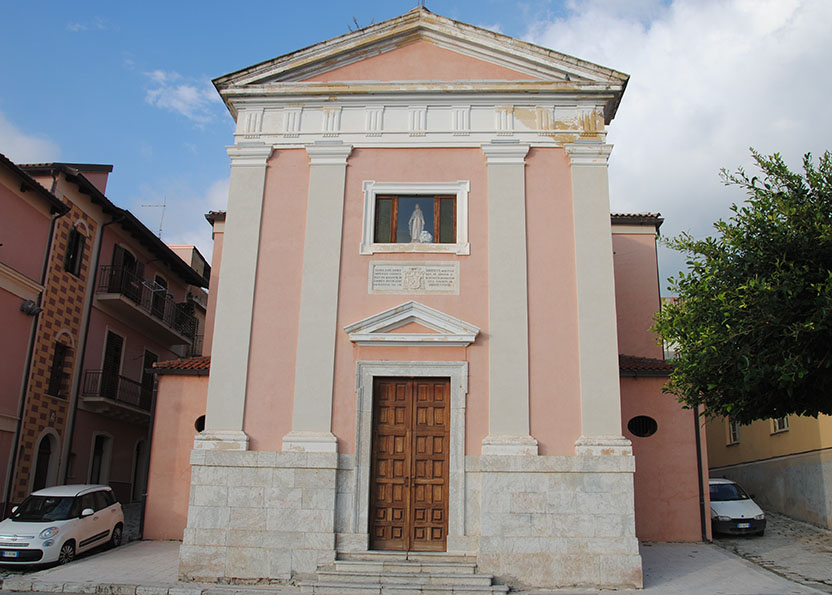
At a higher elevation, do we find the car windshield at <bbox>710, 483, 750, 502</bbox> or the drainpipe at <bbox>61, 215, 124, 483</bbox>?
the drainpipe at <bbox>61, 215, 124, 483</bbox>

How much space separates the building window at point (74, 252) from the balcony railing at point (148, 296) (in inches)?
41.8

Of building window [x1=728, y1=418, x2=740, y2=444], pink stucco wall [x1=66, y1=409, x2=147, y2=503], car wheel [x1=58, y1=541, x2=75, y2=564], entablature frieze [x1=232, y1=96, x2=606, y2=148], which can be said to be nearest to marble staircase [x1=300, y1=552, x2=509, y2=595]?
car wheel [x1=58, y1=541, x2=75, y2=564]

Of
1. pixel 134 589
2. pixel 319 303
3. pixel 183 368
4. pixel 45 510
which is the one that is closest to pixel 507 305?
pixel 319 303

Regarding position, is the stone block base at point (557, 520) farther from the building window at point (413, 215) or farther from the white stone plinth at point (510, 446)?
the building window at point (413, 215)

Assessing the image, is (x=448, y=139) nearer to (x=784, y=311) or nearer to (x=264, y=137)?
(x=264, y=137)

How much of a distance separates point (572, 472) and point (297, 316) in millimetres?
5596

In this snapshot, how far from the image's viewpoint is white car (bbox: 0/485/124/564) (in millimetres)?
12750

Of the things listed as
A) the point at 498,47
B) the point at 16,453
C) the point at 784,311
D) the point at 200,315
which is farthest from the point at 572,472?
the point at 200,315

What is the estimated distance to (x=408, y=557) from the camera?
38.2 ft

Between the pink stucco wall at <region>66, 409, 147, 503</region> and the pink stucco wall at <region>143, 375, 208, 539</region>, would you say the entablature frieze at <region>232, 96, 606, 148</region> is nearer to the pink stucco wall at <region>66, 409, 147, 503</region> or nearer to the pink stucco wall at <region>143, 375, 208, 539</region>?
the pink stucco wall at <region>143, 375, 208, 539</region>

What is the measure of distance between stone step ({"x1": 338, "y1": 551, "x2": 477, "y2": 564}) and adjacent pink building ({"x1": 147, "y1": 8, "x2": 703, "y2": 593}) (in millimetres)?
51

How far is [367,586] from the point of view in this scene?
1096 centimetres

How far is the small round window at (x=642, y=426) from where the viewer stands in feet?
49.9

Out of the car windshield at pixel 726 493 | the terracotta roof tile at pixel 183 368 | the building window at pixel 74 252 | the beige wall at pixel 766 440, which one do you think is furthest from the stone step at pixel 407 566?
the building window at pixel 74 252
